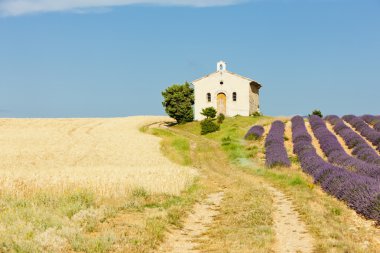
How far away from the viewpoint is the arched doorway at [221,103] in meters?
68.3

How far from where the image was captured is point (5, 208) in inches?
568

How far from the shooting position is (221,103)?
68438 mm

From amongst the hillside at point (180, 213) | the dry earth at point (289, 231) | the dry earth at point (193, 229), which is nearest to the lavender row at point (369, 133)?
the hillside at point (180, 213)

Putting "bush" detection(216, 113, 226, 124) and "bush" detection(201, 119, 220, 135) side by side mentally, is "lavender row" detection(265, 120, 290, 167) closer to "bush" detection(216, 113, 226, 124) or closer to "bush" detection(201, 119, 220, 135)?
"bush" detection(201, 119, 220, 135)

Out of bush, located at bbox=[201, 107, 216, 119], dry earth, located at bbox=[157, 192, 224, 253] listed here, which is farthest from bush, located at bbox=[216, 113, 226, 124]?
dry earth, located at bbox=[157, 192, 224, 253]

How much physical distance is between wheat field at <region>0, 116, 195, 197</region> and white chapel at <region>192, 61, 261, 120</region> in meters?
9.50

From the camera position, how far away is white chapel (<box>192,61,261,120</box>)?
223ft

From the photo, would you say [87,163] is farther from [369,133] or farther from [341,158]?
[369,133]

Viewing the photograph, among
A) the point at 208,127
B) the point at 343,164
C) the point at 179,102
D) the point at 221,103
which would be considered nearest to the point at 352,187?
the point at 343,164

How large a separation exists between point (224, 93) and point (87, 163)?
36.2 meters

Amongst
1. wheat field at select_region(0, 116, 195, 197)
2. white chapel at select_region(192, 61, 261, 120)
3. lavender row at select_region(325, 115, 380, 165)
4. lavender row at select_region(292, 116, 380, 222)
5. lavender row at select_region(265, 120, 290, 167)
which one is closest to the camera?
lavender row at select_region(292, 116, 380, 222)

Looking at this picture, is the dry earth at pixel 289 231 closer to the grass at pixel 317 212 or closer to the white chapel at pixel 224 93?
the grass at pixel 317 212

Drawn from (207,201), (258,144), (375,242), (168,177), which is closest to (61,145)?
(258,144)

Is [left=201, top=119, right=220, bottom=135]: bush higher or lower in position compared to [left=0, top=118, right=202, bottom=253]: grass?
higher
